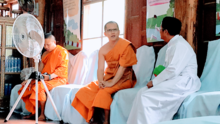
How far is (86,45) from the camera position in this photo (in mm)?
4477

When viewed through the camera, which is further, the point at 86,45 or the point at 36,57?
the point at 86,45

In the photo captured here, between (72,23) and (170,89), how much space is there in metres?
2.77

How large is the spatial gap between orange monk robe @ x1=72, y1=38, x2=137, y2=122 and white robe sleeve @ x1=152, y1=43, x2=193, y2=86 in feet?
1.97

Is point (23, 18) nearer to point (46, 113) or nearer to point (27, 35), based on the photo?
point (27, 35)

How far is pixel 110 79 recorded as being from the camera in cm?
305

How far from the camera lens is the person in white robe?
7.20ft

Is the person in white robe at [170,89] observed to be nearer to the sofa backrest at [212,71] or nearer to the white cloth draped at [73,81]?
the sofa backrest at [212,71]

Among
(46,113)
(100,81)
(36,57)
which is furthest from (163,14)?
(46,113)

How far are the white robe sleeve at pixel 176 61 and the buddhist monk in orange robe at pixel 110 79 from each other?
0.60 meters

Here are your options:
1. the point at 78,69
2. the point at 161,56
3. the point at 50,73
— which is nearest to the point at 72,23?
the point at 78,69

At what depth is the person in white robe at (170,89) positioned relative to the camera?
2.19m

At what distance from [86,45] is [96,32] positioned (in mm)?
314

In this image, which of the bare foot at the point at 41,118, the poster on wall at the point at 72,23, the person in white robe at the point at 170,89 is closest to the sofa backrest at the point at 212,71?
the person in white robe at the point at 170,89

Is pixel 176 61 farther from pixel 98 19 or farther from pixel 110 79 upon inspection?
pixel 98 19
